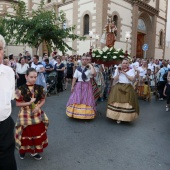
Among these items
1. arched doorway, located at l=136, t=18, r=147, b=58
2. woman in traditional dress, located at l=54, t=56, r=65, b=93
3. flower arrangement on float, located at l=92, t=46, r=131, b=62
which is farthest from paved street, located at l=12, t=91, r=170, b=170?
arched doorway, located at l=136, t=18, r=147, b=58

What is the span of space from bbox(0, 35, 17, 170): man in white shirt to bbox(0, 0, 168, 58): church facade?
1289cm

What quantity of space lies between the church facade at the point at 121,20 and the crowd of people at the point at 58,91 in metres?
6.31

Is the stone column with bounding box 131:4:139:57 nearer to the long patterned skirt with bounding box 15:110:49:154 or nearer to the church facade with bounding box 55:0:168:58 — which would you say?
the church facade with bounding box 55:0:168:58

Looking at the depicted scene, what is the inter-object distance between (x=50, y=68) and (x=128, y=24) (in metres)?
12.0

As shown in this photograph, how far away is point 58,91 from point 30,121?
24.0 feet

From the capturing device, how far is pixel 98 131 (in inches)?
203

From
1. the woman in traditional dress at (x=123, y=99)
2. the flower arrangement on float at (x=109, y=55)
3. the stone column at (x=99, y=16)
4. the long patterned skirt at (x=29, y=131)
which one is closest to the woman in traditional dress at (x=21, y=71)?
the flower arrangement on float at (x=109, y=55)

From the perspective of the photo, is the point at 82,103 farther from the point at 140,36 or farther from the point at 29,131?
the point at 140,36

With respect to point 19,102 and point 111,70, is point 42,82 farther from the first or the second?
point 19,102

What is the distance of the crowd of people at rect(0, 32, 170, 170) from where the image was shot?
Result: 2.28m

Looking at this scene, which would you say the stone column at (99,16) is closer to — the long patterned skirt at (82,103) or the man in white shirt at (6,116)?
the long patterned skirt at (82,103)

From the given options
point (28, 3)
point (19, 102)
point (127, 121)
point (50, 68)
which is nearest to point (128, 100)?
point (127, 121)

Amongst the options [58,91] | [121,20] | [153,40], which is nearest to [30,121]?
[58,91]

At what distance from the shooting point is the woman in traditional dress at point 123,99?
5.65 meters
